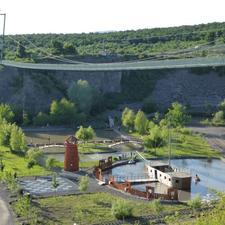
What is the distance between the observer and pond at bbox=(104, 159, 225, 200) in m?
30.2

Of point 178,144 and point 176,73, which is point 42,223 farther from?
point 176,73

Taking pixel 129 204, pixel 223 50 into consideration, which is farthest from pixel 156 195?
pixel 223 50

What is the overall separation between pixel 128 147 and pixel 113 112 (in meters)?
16.5

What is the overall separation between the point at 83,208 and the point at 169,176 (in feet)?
22.1

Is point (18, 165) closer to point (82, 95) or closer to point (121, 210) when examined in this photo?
point (121, 210)

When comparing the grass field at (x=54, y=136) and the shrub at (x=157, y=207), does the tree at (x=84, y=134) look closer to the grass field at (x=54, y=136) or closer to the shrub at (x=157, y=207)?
the grass field at (x=54, y=136)

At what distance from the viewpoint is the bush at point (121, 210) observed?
81.0 feet

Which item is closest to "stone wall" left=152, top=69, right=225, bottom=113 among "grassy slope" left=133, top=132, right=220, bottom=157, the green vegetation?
the green vegetation

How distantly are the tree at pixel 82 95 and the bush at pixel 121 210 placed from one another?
30.7 m

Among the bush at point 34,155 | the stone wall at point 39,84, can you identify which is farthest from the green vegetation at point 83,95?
the bush at point 34,155

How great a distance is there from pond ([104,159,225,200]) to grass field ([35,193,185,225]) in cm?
305

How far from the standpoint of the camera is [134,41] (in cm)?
9156

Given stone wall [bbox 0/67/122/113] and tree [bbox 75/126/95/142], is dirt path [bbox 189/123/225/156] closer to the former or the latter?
tree [bbox 75/126/95/142]

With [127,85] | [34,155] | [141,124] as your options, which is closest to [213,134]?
[141,124]
